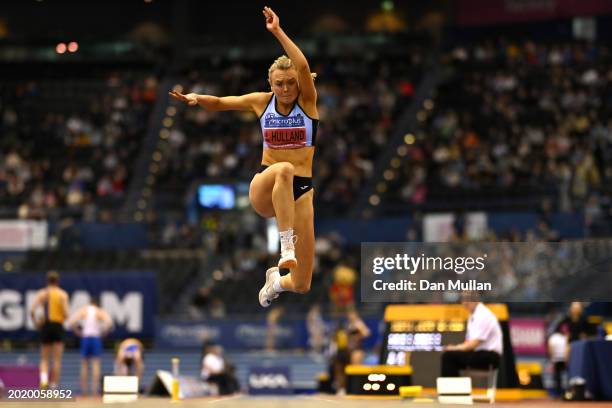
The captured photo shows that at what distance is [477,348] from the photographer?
51.3 ft

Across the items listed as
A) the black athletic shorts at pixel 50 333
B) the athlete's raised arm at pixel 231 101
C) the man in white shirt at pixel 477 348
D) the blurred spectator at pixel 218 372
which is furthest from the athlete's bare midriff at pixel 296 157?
the black athletic shorts at pixel 50 333

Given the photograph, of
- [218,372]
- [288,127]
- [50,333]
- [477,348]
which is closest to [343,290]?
[218,372]

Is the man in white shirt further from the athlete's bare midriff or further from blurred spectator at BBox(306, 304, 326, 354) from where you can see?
blurred spectator at BBox(306, 304, 326, 354)

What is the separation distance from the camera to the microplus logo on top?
11391mm

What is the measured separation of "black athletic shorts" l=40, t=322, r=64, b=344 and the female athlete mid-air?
1009 centimetres

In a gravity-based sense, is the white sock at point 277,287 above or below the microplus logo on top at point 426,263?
below

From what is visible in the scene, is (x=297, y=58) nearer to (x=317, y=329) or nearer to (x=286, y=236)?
(x=286, y=236)

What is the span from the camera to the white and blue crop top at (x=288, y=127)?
10.8 meters

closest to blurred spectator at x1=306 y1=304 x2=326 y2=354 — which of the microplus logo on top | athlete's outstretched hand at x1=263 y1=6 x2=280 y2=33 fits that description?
the microplus logo on top

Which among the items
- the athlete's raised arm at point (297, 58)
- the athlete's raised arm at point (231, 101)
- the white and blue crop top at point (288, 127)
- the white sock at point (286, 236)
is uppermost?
the athlete's raised arm at point (297, 58)

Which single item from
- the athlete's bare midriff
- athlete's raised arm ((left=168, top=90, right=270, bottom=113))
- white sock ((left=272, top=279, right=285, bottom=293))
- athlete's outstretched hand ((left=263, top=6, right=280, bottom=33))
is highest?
athlete's outstretched hand ((left=263, top=6, right=280, bottom=33))

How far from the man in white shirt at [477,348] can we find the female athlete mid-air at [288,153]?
4.51 m

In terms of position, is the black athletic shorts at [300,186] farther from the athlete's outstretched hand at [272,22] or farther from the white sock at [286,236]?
the athlete's outstretched hand at [272,22]

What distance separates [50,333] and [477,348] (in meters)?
8.12
